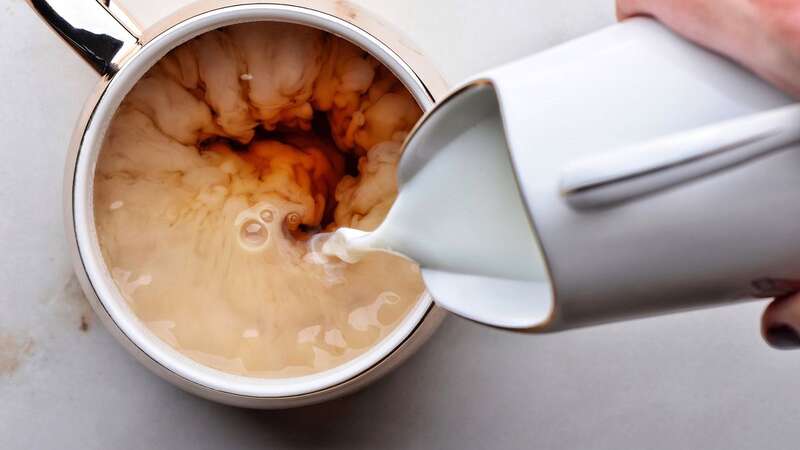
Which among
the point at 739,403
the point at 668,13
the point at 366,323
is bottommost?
the point at 739,403

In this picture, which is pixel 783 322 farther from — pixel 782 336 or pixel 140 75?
pixel 140 75

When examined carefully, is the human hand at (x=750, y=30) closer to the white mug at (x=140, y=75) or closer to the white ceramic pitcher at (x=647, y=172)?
the white ceramic pitcher at (x=647, y=172)

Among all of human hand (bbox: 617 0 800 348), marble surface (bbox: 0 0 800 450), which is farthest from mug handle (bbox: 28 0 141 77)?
human hand (bbox: 617 0 800 348)

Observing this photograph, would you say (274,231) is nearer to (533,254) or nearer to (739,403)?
(533,254)

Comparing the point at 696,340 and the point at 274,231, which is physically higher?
the point at 274,231

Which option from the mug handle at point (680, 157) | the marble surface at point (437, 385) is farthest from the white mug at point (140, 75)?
the mug handle at point (680, 157)

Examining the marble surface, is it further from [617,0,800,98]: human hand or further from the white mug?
[617,0,800,98]: human hand

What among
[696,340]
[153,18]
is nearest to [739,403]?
[696,340]
